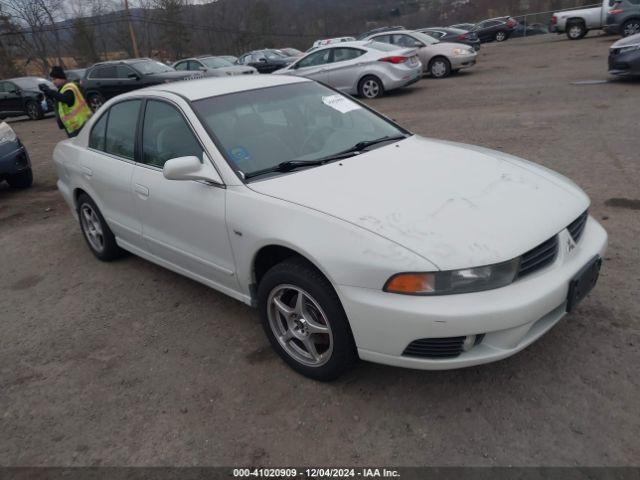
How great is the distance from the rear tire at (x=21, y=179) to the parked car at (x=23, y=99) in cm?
1163

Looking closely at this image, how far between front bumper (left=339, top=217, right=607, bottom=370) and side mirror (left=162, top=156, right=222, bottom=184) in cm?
117

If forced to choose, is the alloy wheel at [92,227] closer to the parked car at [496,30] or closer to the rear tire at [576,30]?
the rear tire at [576,30]

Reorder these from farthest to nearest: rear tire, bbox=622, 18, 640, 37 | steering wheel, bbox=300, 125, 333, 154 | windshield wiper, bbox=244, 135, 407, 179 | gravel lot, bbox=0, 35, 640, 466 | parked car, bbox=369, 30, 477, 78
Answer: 1. rear tire, bbox=622, 18, 640, 37
2. parked car, bbox=369, 30, 477, 78
3. steering wheel, bbox=300, 125, 333, 154
4. windshield wiper, bbox=244, 135, 407, 179
5. gravel lot, bbox=0, 35, 640, 466

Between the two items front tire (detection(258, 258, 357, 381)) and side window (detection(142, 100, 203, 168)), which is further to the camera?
side window (detection(142, 100, 203, 168))

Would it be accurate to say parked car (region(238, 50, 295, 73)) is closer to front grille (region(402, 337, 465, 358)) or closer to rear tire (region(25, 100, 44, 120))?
rear tire (region(25, 100, 44, 120))

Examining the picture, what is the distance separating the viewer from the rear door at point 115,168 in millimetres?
3959

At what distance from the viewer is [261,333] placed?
341 cm

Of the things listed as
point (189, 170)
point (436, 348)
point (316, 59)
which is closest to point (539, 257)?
point (436, 348)

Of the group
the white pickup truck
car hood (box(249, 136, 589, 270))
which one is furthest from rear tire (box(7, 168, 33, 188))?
the white pickup truck

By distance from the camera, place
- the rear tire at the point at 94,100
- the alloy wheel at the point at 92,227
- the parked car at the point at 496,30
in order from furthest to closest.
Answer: the parked car at the point at 496,30 < the rear tire at the point at 94,100 < the alloy wheel at the point at 92,227

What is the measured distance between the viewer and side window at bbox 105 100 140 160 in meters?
3.97

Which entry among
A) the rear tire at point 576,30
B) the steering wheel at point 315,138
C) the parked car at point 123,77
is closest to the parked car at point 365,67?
the parked car at point 123,77

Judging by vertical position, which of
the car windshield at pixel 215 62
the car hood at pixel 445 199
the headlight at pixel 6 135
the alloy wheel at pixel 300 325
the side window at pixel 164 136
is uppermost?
the car windshield at pixel 215 62

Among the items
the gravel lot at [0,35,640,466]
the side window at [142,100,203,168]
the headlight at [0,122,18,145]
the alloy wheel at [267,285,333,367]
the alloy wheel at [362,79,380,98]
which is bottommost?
the gravel lot at [0,35,640,466]
